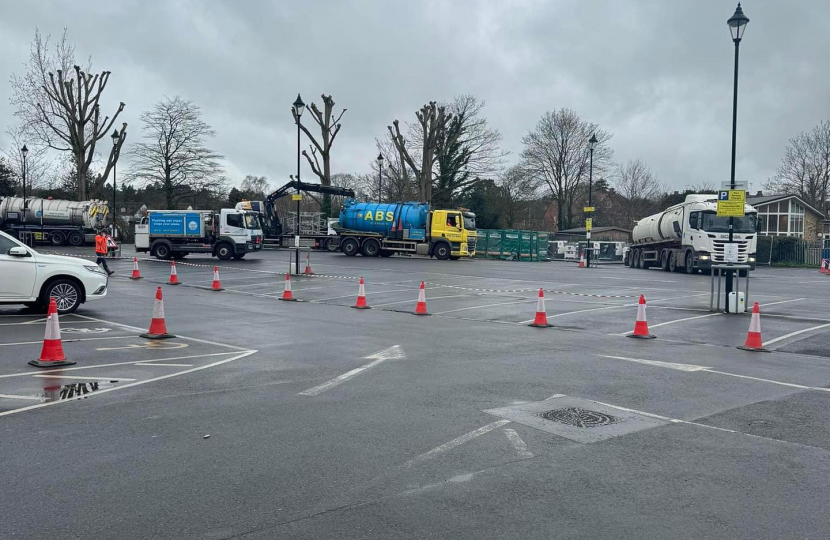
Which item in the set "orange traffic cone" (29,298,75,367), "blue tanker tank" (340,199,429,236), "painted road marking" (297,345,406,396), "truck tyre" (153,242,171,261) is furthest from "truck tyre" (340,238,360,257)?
"orange traffic cone" (29,298,75,367)

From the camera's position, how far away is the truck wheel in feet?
126

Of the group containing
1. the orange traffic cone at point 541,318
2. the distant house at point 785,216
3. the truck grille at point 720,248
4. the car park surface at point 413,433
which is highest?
the distant house at point 785,216

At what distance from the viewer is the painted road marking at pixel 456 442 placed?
18.2 ft

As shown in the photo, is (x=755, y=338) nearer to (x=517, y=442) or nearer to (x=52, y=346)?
(x=517, y=442)

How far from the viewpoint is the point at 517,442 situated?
19.8 feet

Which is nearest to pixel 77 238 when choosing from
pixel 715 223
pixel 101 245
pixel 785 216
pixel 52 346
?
pixel 101 245

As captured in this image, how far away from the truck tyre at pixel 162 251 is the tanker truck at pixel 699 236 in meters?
26.7

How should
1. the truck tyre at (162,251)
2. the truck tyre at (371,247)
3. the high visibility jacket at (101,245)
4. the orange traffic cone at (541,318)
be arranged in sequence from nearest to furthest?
the orange traffic cone at (541,318), the high visibility jacket at (101,245), the truck tyre at (162,251), the truck tyre at (371,247)

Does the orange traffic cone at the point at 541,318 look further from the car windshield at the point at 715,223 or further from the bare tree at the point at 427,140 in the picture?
the bare tree at the point at 427,140

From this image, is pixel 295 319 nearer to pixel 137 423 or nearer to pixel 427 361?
pixel 427 361

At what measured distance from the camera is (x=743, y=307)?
17000mm

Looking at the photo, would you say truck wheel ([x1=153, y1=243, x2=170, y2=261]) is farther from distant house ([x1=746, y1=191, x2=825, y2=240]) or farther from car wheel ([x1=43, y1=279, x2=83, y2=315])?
distant house ([x1=746, y1=191, x2=825, y2=240])

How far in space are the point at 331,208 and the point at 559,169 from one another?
915 inches

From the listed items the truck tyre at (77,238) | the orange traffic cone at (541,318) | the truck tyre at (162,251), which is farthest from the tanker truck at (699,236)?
the truck tyre at (77,238)
